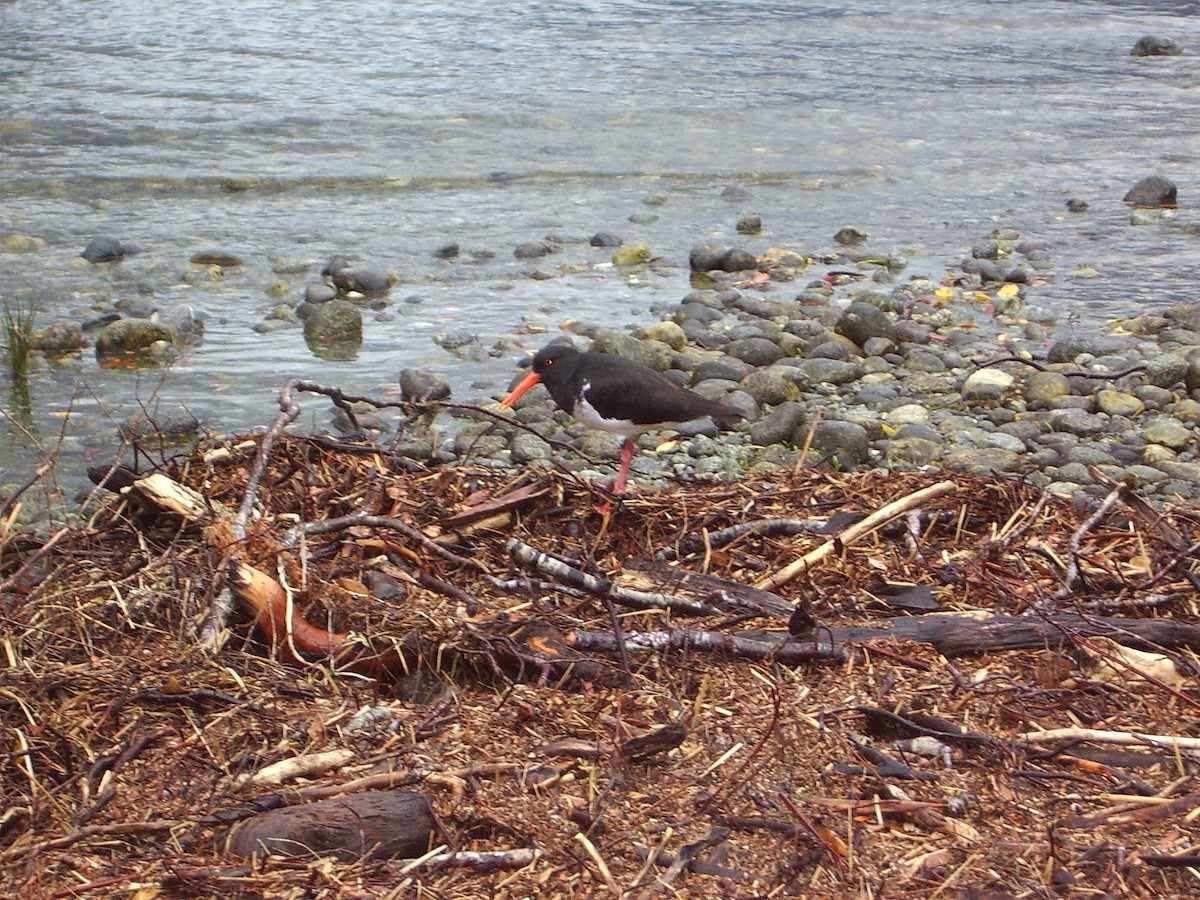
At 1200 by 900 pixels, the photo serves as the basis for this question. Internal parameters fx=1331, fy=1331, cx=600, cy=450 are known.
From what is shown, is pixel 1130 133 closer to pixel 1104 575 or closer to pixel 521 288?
pixel 521 288

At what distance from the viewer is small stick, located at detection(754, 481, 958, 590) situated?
338cm

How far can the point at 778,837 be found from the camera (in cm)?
244

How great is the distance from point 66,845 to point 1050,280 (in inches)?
324

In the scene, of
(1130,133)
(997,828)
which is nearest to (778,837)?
(997,828)

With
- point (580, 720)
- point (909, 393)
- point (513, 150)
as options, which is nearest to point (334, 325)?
point (909, 393)

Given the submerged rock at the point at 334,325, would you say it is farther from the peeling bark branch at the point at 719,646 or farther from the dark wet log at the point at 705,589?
the peeling bark branch at the point at 719,646

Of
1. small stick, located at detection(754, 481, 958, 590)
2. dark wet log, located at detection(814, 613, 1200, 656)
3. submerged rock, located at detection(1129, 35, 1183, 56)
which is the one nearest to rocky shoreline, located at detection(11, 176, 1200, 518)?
small stick, located at detection(754, 481, 958, 590)

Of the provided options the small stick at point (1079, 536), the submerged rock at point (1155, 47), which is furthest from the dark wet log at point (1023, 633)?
the submerged rock at point (1155, 47)

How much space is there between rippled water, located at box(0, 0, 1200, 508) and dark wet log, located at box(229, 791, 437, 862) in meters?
3.70

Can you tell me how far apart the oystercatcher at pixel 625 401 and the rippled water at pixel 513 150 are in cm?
169

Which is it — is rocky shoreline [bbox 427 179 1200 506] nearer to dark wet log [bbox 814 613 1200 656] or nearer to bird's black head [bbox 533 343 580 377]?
bird's black head [bbox 533 343 580 377]

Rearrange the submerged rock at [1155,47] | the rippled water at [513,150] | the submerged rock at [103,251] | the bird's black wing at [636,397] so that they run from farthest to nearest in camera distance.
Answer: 1. the submerged rock at [1155,47]
2. the submerged rock at [103,251]
3. the rippled water at [513,150]
4. the bird's black wing at [636,397]

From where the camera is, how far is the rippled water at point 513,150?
8656mm

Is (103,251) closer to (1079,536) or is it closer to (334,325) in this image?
(334,325)
